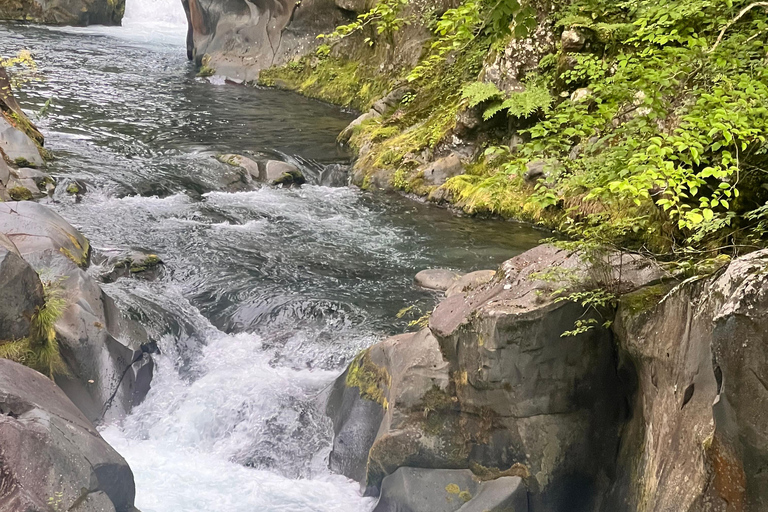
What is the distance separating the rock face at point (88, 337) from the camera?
6.75 metres

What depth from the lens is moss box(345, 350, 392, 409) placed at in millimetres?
6223

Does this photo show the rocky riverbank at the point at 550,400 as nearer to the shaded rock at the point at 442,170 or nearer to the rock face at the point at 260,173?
the shaded rock at the point at 442,170

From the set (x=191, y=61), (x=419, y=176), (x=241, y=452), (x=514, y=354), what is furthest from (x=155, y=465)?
(x=191, y=61)

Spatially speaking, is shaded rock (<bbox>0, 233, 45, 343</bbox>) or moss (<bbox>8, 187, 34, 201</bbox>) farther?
moss (<bbox>8, 187, 34, 201</bbox>)

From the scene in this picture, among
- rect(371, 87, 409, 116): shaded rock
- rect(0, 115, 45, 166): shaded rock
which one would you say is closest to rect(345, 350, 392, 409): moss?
rect(0, 115, 45, 166): shaded rock

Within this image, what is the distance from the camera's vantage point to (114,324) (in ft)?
24.1

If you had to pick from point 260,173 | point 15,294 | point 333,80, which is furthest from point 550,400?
point 333,80

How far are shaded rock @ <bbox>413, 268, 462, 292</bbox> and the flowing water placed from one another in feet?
0.77

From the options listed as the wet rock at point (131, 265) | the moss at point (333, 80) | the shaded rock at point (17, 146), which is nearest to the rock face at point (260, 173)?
the shaded rock at point (17, 146)

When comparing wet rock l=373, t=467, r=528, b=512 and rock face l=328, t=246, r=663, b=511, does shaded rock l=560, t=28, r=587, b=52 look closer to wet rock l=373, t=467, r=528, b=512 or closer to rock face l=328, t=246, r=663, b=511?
rock face l=328, t=246, r=663, b=511

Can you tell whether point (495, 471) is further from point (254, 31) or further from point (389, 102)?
point (254, 31)

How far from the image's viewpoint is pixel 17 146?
475 inches

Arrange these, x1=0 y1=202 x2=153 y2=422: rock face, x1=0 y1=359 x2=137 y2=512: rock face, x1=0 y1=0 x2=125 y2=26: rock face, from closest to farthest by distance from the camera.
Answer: x1=0 y1=359 x2=137 y2=512: rock face < x1=0 y1=202 x2=153 y2=422: rock face < x1=0 y1=0 x2=125 y2=26: rock face

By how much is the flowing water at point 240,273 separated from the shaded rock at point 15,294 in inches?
51.5
